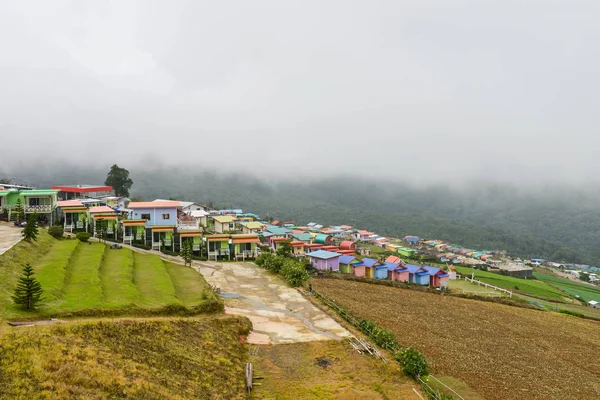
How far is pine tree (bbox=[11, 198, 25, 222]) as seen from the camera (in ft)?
138

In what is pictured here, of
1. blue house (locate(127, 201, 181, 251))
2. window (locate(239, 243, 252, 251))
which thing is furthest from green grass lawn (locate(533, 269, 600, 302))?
blue house (locate(127, 201, 181, 251))

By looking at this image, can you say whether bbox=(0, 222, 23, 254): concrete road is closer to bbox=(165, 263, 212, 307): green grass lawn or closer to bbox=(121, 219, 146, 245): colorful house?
bbox=(121, 219, 146, 245): colorful house

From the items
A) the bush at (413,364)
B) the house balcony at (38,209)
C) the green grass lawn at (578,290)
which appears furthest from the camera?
the green grass lawn at (578,290)

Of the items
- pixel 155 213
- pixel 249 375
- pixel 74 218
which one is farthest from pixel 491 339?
pixel 74 218

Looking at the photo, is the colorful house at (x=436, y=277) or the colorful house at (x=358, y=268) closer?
the colorful house at (x=436, y=277)

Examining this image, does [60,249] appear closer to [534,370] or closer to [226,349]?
[226,349]

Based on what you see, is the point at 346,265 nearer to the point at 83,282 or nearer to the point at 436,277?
the point at 436,277

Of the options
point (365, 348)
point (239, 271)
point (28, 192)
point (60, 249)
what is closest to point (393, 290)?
point (239, 271)

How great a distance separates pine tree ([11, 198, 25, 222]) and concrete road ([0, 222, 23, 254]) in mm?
1136

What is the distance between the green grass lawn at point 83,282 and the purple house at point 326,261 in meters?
31.4

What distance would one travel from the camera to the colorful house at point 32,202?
45.2 metres

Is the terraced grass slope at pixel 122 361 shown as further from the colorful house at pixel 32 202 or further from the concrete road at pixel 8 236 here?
the colorful house at pixel 32 202

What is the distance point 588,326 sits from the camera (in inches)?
1617

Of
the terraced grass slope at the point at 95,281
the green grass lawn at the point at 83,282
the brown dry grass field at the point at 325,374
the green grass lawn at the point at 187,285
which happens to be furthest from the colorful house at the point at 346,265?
the green grass lawn at the point at 83,282
